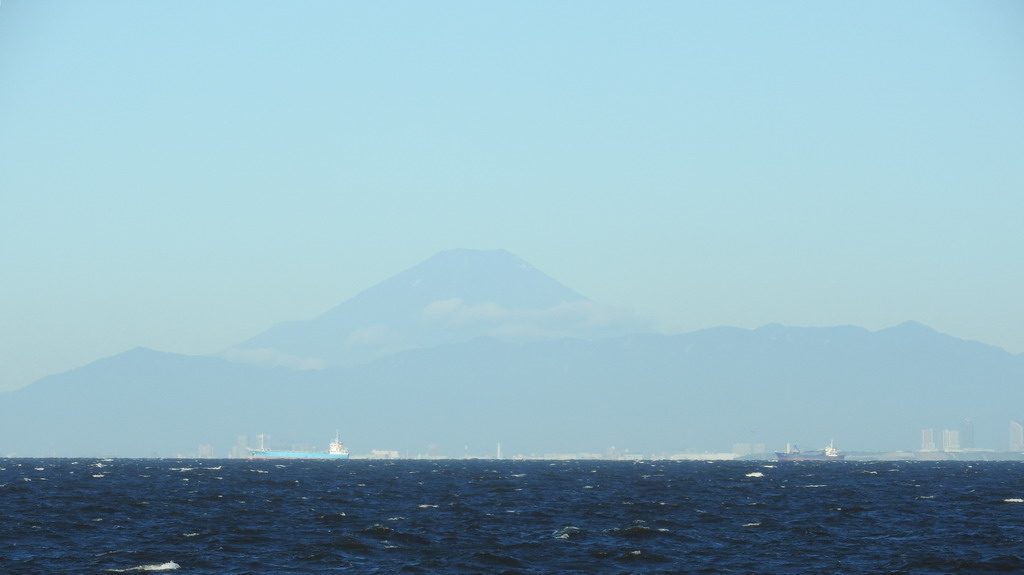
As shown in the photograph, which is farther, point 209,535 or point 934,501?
point 934,501

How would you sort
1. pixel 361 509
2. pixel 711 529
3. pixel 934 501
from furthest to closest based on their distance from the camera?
pixel 934 501, pixel 361 509, pixel 711 529

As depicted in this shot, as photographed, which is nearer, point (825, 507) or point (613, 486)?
point (825, 507)

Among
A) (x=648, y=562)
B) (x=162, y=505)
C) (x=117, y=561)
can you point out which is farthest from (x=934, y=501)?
(x=117, y=561)

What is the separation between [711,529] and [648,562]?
1773 centimetres

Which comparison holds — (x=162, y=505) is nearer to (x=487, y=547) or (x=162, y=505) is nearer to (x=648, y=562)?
(x=487, y=547)

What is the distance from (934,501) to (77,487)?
81.3 meters

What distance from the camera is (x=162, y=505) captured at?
99.2m

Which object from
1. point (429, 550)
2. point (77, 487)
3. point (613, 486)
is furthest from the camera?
point (613, 486)

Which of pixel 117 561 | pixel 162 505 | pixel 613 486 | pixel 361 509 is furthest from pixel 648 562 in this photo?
pixel 613 486

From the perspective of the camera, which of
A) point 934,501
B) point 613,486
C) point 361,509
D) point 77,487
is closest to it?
point 361,509

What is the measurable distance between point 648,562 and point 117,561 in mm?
24688

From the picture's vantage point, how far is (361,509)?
9638 cm

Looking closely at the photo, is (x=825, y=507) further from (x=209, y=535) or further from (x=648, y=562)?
(x=209, y=535)

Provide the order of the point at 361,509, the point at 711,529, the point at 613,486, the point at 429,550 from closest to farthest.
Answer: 1. the point at 429,550
2. the point at 711,529
3. the point at 361,509
4. the point at 613,486
